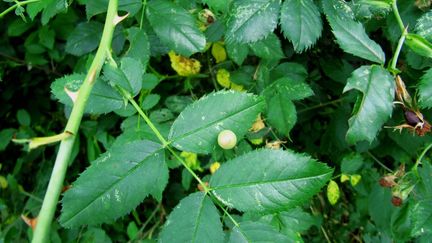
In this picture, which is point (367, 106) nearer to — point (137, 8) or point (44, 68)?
point (137, 8)

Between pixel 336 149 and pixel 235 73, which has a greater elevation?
pixel 235 73

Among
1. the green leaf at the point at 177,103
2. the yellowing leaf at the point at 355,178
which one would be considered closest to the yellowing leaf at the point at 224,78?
the green leaf at the point at 177,103

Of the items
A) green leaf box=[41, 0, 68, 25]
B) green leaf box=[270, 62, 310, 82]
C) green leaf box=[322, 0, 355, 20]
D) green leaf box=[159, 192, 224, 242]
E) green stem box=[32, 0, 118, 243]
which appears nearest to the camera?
green stem box=[32, 0, 118, 243]

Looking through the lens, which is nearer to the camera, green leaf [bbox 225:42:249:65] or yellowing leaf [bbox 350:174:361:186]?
green leaf [bbox 225:42:249:65]

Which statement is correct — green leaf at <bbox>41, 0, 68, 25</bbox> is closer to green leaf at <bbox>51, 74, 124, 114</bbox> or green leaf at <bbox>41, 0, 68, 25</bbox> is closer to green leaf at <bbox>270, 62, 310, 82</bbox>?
green leaf at <bbox>51, 74, 124, 114</bbox>

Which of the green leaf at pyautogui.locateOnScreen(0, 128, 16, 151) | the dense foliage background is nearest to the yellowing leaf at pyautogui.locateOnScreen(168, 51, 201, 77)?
the dense foliage background

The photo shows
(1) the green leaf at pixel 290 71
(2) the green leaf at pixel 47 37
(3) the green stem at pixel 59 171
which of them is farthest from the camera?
(2) the green leaf at pixel 47 37

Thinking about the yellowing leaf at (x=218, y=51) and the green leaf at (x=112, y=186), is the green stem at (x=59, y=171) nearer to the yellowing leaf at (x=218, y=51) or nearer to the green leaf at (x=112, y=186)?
the green leaf at (x=112, y=186)

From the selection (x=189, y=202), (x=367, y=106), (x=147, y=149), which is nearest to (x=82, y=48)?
(x=147, y=149)
